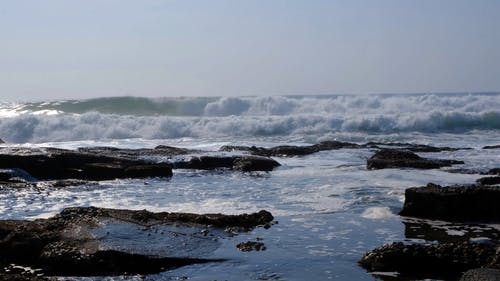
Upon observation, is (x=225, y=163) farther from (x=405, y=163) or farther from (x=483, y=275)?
(x=483, y=275)

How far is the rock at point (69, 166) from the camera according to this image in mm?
14953

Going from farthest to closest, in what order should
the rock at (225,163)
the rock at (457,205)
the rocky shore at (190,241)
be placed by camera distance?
the rock at (225,163), the rock at (457,205), the rocky shore at (190,241)

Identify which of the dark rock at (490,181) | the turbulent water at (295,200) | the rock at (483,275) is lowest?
the turbulent water at (295,200)

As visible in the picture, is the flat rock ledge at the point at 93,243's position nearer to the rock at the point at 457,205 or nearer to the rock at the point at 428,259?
the rock at the point at 428,259

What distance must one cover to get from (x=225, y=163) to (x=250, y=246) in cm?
980

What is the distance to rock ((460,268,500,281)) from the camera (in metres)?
5.46

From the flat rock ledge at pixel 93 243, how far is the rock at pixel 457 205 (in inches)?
97.1

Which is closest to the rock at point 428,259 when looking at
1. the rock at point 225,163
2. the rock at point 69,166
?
the rock at point 69,166

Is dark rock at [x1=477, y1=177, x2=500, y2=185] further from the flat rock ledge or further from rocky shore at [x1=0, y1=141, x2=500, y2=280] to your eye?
the flat rock ledge

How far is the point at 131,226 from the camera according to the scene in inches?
305

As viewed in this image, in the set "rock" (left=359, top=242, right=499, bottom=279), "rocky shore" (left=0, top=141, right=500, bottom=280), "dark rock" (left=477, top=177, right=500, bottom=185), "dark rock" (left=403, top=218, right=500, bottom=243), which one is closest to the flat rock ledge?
"rocky shore" (left=0, top=141, right=500, bottom=280)

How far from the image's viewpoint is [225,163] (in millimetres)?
17125

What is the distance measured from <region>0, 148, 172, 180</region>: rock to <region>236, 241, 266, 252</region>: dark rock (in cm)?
804

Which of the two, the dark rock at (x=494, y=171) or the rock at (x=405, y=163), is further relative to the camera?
the rock at (x=405, y=163)
